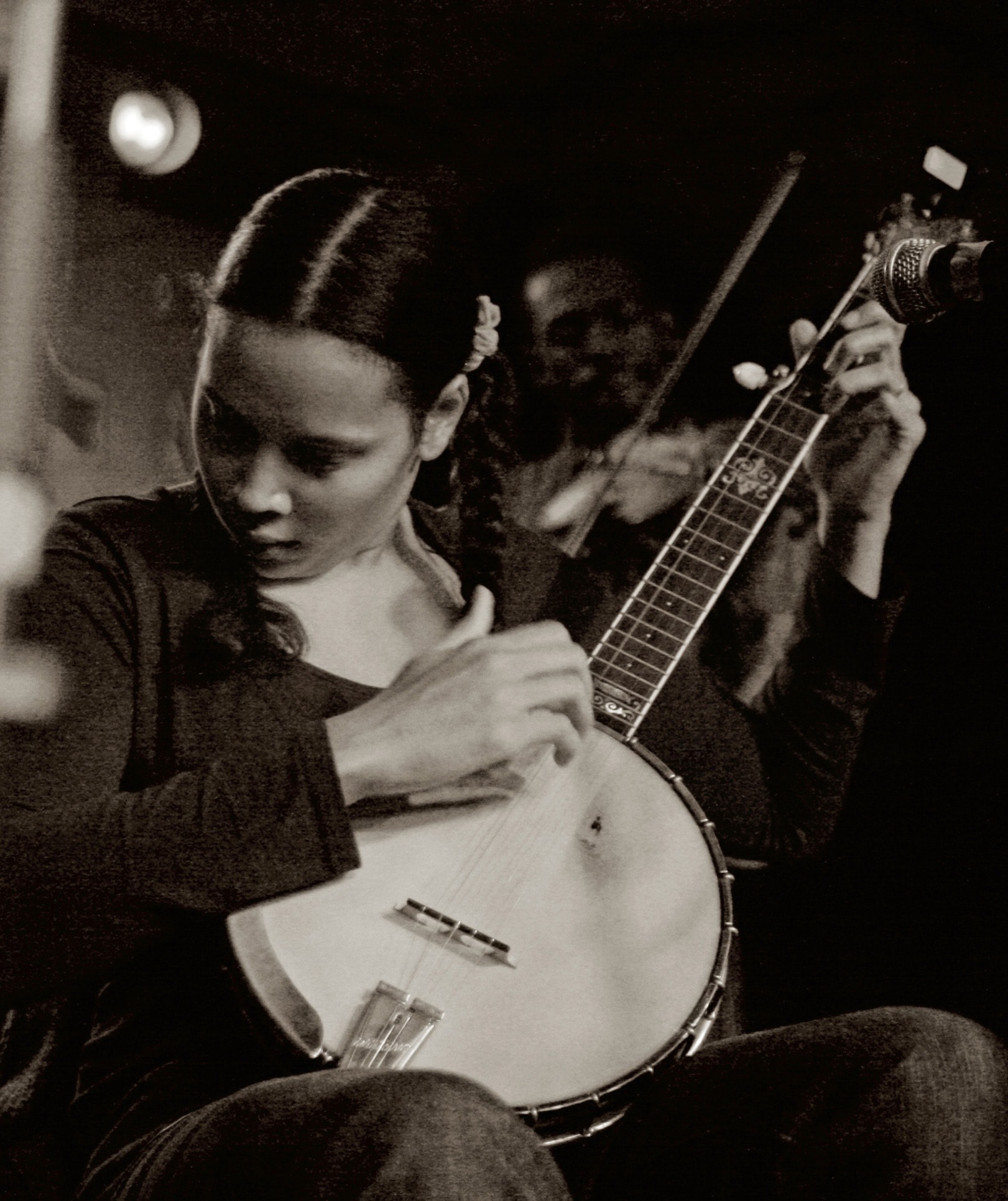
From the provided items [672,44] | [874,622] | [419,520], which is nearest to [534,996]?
[419,520]

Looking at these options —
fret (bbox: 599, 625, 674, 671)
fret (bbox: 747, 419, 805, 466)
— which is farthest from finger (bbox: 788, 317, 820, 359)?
fret (bbox: 599, 625, 674, 671)

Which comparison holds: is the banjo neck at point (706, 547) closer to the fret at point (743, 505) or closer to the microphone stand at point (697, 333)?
the fret at point (743, 505)

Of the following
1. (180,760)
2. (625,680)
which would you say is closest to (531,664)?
(625,680)

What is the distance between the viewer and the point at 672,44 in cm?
146

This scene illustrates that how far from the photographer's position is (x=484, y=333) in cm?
131

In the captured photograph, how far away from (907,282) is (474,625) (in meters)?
0.51

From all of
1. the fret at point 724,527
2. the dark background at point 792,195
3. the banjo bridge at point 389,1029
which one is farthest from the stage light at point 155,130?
the banjo bridge at point 389,1029

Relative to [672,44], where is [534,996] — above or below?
below

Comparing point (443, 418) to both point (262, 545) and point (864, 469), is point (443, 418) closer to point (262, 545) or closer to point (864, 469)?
point (262, 545)

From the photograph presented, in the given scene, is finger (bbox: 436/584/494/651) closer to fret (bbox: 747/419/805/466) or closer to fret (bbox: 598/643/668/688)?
fret (bbox: 598/643/668/688)

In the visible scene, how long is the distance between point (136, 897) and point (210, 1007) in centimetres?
18

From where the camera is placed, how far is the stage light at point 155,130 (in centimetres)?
123

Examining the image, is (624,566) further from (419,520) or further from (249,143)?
(249,143)

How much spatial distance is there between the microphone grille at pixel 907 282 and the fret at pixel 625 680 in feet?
1.45
